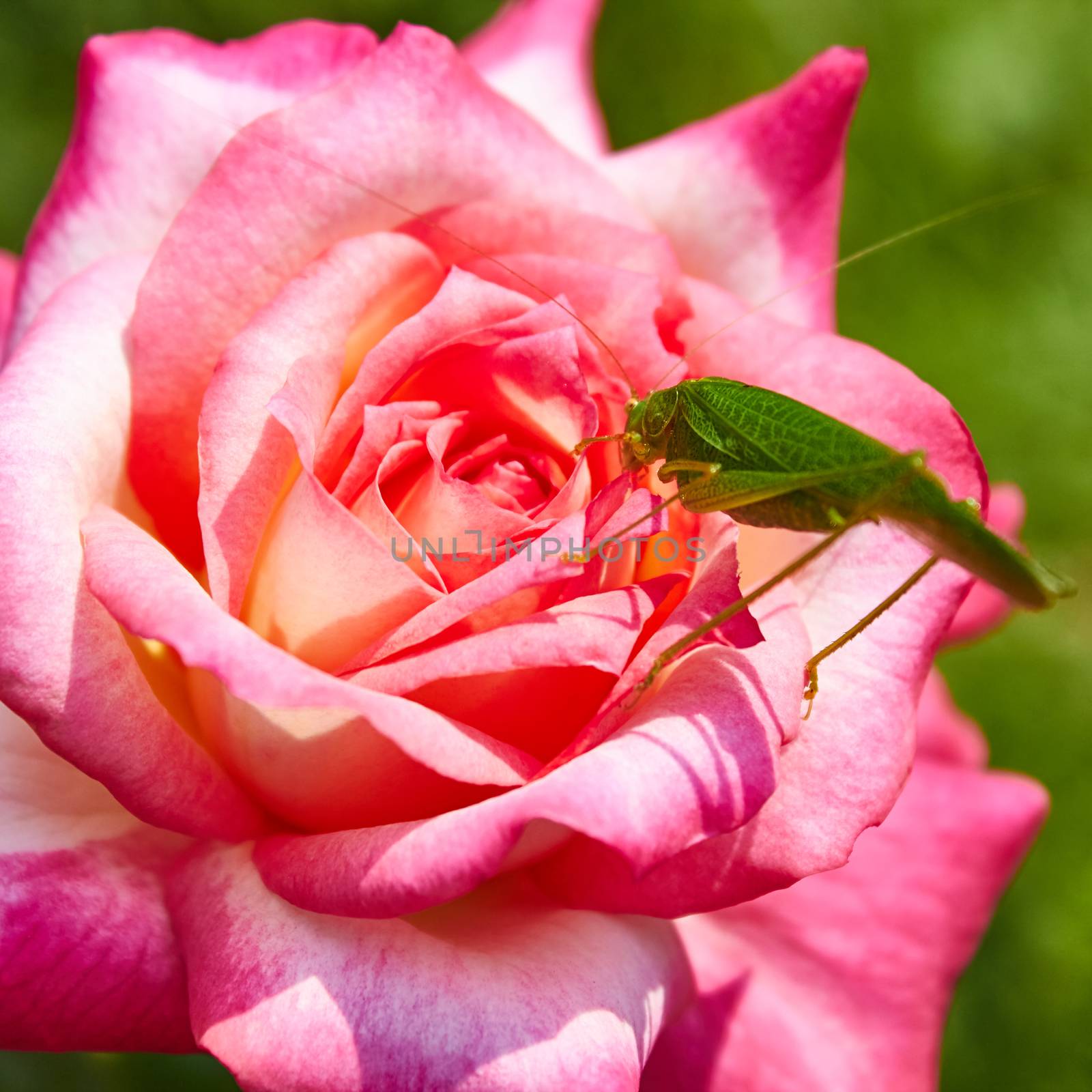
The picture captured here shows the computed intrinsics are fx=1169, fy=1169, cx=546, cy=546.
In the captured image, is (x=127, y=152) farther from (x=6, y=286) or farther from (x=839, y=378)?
(x=839, y=378)

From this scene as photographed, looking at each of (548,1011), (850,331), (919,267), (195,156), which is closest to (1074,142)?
(919,267)

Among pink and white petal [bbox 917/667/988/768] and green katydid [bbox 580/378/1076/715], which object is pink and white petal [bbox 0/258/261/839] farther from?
pink and white petal [bbox 917/667/988/768]

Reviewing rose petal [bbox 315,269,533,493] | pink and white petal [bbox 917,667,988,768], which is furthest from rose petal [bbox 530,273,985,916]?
pink and white petal [bbox 917,667,988,768]

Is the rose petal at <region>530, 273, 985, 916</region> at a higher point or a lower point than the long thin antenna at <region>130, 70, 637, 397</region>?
lower

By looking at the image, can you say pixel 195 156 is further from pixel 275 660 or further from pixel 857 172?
pixel 857 172

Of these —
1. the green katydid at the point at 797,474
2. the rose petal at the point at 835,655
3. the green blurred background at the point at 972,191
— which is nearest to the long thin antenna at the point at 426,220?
the green katydid at the point at 797,474

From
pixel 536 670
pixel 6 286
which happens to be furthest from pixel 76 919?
pixel 6 286
